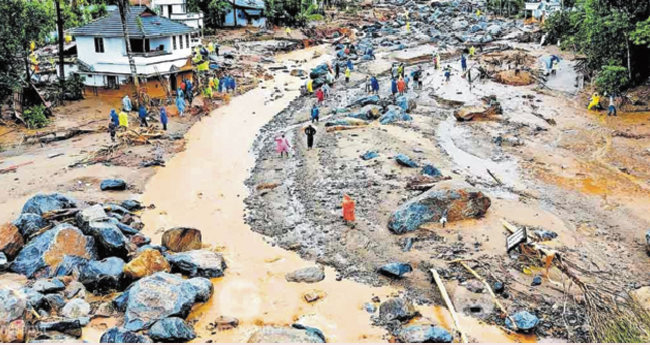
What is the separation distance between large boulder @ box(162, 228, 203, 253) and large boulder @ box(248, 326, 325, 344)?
5153 millimetres

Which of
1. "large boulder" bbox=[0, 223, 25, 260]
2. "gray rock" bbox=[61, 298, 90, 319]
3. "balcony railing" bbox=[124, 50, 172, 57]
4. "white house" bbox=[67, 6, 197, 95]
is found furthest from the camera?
"white house" bbox=[67, 6, 197, 95]

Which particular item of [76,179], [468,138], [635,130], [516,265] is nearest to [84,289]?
[76,179]

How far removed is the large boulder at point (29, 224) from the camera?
16.5 meters

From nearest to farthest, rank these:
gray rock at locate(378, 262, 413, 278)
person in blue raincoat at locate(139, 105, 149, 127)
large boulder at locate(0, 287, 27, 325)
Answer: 1. large boulder at locate(0, 287, 27, 325)
2. gray rock at locate(378, 262, 413, 278)
3. person in blue raincoat at locate(139, 105, 149, 127)

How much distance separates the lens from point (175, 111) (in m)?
33.3

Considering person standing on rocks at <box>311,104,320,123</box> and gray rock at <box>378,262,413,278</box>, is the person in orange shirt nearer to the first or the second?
person standing on rocks at <box>311,104,320,123</box>

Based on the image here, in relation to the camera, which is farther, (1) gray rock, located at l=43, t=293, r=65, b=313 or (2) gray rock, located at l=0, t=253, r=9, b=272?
(2) gray rock, located at l=0, t=253, r=9, b=272

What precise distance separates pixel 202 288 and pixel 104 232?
3.75 meters

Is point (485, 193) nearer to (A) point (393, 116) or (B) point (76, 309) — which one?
(A) point (393, 116)

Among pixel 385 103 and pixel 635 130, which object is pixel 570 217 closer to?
pixel 635 130

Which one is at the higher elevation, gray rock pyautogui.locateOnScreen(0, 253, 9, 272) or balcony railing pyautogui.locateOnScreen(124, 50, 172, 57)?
balcony railing pyautogui.locateOnScreen(124, 50, 172, 57)

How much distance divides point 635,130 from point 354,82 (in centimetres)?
1970

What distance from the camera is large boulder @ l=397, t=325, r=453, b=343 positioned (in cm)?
1232

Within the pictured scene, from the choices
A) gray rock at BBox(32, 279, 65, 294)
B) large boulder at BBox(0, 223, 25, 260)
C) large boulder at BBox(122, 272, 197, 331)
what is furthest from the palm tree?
large boulder at BBox(122, 272, 197, 331)
